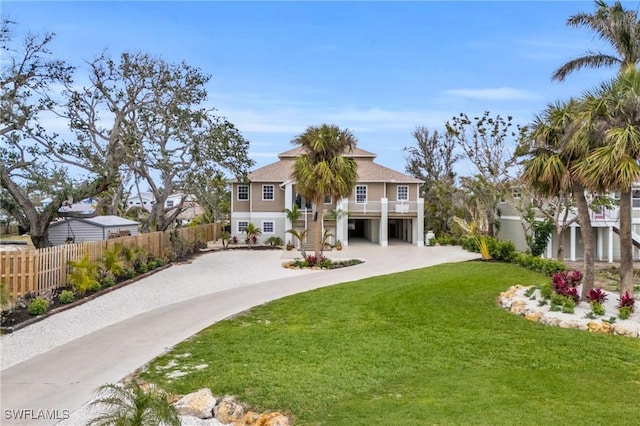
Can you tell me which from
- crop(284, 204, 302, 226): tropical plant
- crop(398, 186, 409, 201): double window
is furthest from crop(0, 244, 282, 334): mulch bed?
crop(398, 186, 409, 201): double window

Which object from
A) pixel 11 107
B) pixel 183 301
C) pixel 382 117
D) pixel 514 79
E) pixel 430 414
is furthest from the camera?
pixel 382 117

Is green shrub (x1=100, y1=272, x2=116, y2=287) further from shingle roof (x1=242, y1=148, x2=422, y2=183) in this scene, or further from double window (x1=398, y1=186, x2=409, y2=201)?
double window (x1=398, y1=186, x2=409, y2=201)

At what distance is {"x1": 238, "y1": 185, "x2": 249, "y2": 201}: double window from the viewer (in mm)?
33406

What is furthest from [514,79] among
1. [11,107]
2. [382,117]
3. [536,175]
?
A: [11,107]

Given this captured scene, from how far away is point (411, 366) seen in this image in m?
7.80

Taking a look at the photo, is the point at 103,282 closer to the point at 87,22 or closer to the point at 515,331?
the point at 87,22

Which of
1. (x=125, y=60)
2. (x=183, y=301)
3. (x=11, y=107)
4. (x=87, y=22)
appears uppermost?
(x=125, y=60)

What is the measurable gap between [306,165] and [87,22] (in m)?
11.3

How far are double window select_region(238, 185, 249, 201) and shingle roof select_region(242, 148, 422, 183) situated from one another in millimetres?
884

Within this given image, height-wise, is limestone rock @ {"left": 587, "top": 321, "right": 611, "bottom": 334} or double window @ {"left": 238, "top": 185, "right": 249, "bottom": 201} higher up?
double window @ {"left": 238, "top": 185, "right": 249, "bottom": 201}

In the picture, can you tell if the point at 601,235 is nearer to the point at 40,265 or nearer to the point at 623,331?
the point at 623,331

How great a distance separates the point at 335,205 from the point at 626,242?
21.1 meters

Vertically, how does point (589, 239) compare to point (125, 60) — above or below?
below

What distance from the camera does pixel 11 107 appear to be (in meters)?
16.7
